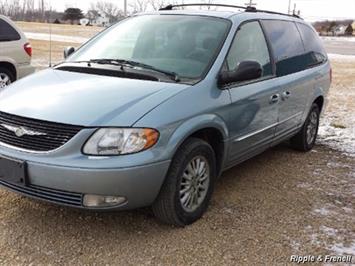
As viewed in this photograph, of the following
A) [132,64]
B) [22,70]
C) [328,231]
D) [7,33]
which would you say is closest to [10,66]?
[22,70]

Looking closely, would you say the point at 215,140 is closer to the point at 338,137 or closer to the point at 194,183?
the point at 194,183

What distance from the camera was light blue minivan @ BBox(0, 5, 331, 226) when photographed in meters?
3.36

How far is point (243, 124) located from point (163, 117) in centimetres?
117

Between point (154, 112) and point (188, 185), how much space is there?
74 cm

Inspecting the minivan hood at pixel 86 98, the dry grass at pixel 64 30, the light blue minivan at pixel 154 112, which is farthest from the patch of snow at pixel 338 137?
the dry grass at pixel 64 30

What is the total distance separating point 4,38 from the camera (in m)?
8.82

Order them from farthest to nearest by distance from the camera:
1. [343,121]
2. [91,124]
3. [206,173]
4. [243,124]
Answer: [343,121]
[243,124]
[206,173]
[91,124]

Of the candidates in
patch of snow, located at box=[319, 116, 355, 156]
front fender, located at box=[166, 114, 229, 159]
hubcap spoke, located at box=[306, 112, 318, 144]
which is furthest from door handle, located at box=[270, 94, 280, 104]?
patch of snow, located at box=[319, 116, 355, 156]

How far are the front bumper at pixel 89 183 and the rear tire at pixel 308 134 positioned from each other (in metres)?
3.21

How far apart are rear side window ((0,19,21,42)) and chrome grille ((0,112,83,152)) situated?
5.79m

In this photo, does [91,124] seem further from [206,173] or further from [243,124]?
[243,124]

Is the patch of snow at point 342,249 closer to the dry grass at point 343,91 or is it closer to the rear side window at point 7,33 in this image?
the dry grass at point 343,91

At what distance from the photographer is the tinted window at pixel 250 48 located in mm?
4457

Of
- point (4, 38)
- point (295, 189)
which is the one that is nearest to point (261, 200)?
point (295, 189)
